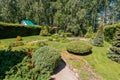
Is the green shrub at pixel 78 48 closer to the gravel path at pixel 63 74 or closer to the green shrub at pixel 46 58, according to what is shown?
the gravel path at pixel 63 74

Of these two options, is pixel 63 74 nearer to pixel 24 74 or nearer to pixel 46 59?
pixel 46 59

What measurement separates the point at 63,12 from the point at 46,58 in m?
32.9

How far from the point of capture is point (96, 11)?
50.3 m

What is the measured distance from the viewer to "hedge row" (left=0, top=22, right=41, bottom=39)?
87.3 ft

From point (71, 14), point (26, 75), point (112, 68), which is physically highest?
point (71, 14)

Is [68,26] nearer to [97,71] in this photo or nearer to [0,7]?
[0,7]

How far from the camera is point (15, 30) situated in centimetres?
2922

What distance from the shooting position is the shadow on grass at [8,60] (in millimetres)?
10534

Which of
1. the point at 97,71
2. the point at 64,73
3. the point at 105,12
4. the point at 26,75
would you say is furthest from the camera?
the point at 105,12

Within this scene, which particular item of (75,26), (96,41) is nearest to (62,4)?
(75,26)

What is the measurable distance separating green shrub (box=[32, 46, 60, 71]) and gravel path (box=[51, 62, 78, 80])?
75 centimetres

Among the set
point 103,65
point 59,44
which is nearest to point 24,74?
point 103,65

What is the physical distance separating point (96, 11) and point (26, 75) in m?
43.1

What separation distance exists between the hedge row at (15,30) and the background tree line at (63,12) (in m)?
Answer: 10.7
